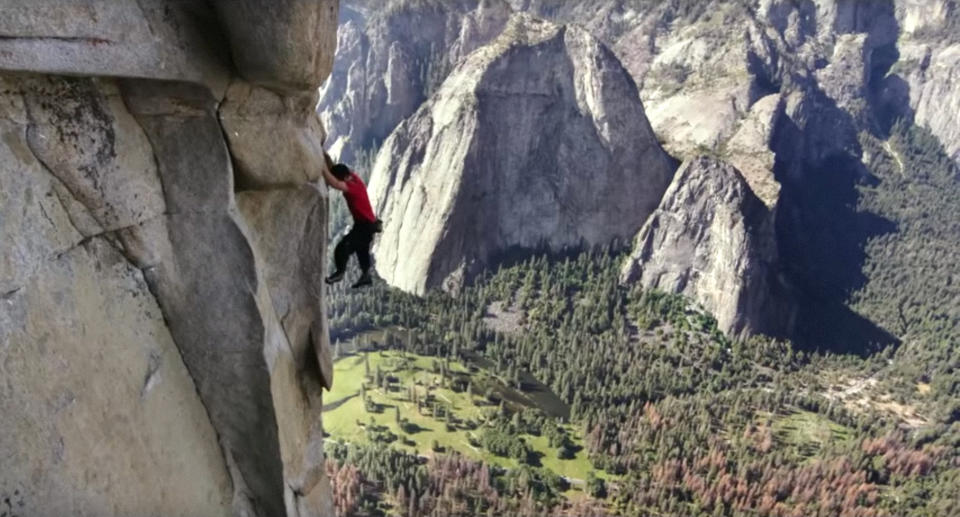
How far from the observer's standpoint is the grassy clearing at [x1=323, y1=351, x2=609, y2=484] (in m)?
51.8

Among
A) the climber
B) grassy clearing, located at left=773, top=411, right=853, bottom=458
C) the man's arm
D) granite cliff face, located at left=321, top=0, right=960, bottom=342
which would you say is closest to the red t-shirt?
the climber

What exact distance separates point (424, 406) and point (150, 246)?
5259 centimetres

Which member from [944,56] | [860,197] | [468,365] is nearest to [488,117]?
[468,365]

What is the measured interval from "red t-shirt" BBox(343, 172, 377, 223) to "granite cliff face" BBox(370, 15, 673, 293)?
2830 inches

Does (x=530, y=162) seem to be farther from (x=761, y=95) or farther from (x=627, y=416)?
(x=761, y=95)

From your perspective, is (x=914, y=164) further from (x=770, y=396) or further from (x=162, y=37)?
(x=162, y=37)

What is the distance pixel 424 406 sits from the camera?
57125mm

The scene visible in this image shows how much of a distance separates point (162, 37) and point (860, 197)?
463 feet

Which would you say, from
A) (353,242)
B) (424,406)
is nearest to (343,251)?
(353,242)

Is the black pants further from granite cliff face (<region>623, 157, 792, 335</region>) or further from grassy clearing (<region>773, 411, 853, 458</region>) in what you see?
granite cliff face (<region>623, 157, 792, 335</region>)

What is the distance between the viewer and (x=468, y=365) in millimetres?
66375

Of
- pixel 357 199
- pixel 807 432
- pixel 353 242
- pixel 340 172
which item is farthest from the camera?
pixel 807 432

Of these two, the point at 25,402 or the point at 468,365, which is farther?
the point at 468,365

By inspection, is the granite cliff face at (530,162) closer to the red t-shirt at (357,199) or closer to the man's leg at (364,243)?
the man's leg at (364,243)
